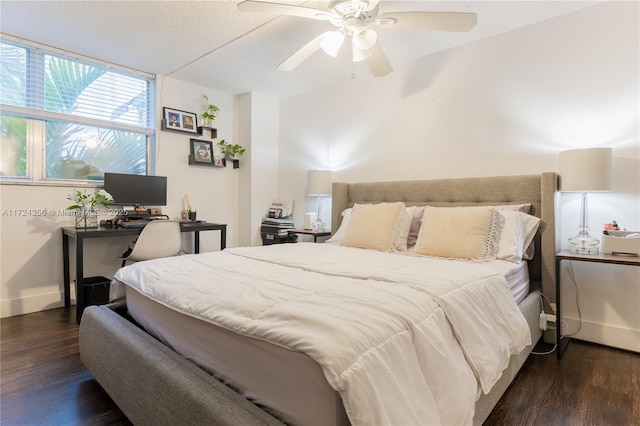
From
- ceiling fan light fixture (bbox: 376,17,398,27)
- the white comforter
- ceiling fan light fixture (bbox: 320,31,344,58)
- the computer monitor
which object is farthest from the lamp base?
the computer monitor

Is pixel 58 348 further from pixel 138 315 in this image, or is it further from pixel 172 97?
pixel 172 97

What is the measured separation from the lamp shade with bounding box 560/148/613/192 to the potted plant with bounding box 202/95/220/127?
3714 millimetres

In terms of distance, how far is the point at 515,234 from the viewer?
2.27 meters

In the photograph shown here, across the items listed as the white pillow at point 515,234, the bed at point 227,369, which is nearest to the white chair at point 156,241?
the bed at point 227,369

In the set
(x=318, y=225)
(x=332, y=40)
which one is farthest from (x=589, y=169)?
(x=318, y=225)

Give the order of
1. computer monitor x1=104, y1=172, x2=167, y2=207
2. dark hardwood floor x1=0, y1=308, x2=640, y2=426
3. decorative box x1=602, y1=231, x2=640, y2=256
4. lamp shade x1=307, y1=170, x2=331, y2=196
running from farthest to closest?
lamp shade x1=307, y1=170, x2=331, y2=196 → computer monitor x1=104, y1=172, x2=167, y2=207 → decorative box x1=602, y1=231, x2=640, y2=256 → dark hardwood floor x1=0, y1=308, x2=640, y2=426

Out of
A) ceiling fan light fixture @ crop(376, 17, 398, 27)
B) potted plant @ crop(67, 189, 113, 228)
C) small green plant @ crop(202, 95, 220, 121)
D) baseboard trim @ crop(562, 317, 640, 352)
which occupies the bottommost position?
baseboard trim @ crop(562, 317, 640, 352)

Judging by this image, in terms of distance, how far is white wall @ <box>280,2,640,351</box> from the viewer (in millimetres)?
2279

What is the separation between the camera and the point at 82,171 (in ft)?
11.0

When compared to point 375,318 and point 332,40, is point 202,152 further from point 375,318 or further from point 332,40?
point 375,318

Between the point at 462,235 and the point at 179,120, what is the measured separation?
3377 mm

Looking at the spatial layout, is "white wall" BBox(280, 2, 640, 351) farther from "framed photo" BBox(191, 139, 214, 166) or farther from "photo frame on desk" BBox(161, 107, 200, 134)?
"photo frame on desk" BBox(161, 107, 200, 134)

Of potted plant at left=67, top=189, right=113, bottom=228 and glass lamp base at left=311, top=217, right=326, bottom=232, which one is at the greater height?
potted plant at left=67, top=189, right=113, bottom=228

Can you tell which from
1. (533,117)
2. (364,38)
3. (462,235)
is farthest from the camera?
(533,117)
